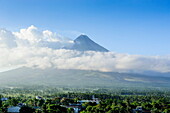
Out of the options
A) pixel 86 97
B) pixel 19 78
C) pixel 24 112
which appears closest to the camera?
pixel 24 112

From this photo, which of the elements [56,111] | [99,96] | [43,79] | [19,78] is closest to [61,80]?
[43,79]

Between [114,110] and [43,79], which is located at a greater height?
[43,79]

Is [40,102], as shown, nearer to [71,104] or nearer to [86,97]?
[71,104]

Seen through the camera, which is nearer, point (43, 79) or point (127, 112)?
point (127, 112)

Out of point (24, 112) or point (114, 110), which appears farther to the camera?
point (114, 110)

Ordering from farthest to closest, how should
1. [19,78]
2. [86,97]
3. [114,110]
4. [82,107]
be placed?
[19,78]
[86,97]
[82,107]
[114,110]

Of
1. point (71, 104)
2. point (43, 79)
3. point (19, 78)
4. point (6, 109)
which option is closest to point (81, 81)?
point (43, 79)

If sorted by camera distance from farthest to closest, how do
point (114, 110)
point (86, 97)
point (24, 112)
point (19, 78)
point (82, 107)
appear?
point (19, 78) → point (86, 97) → point (82, 107) → point (114, 110) → point (24, 112)

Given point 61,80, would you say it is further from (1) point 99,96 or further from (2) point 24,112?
(2) point 24,112

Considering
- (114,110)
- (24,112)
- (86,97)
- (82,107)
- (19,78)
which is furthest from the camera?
(19,78)
